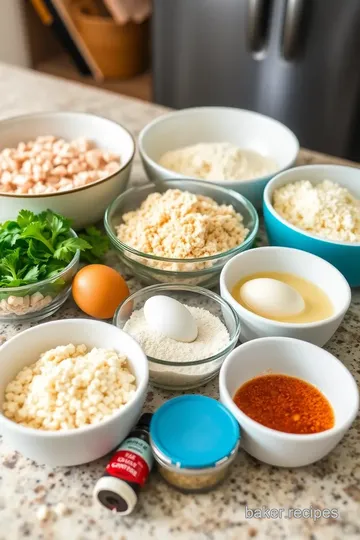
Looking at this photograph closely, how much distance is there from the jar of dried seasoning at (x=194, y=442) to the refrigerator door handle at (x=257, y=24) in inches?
69.2

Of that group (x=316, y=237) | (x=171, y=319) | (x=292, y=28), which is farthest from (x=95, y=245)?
(x=292, y=28)

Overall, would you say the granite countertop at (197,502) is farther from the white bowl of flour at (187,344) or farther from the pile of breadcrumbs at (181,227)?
the pile of breadcrumbs at (181,227)

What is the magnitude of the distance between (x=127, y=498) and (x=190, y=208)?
61 centimetres

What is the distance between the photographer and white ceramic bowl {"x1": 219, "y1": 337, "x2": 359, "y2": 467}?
0.84 meters

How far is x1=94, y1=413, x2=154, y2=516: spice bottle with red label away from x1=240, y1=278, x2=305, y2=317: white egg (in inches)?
13.6

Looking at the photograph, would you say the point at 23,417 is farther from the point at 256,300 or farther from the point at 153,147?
the point at 153,147

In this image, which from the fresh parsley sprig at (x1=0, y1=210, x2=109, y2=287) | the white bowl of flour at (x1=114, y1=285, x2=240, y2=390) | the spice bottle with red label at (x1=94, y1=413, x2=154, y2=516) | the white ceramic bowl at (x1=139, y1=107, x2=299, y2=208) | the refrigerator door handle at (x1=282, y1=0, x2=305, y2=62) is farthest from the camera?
the refrigerator door handle at (x1=282, y1=0, x2=305, y2=62)

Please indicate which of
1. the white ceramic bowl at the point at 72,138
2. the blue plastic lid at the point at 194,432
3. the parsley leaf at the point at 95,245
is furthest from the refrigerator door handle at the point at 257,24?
the blue plastic lid at the point at 194,432

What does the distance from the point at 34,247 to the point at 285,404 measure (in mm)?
552

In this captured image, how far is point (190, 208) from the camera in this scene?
1210 mm

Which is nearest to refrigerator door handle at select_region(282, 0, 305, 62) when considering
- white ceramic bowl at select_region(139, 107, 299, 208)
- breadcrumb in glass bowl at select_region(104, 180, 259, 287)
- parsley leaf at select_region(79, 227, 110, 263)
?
white ceramic bowl at select_region(139, 107, 299, 208)

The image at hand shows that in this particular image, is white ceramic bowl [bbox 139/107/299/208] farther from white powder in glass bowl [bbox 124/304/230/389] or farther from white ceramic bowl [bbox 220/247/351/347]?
white powder in glass bowl [bbox 124/304/230/389]

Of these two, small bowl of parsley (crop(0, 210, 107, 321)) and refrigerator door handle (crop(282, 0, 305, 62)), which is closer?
small bowl of parsley (crop(0, 210, 107, 321))

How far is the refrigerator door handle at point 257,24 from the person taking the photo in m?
2.19
